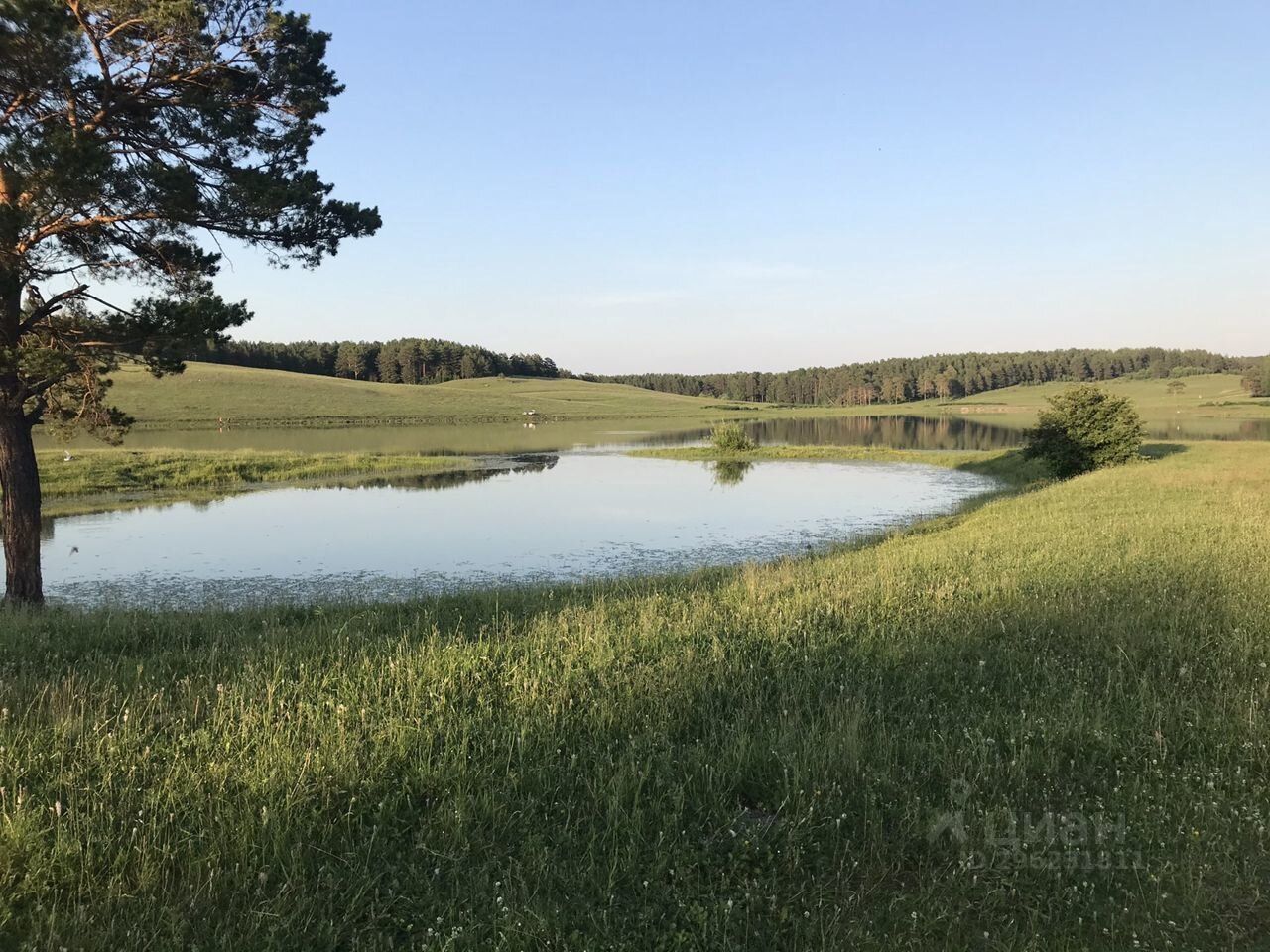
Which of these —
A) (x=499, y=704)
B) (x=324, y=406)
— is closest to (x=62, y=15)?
(x=499, y=704)

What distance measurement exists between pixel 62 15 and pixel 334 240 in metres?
5.34

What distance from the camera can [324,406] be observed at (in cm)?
9925

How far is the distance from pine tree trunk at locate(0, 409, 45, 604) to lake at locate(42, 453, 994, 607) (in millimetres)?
2830

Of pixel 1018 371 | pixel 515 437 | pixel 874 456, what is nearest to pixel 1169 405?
pixel 1018 371

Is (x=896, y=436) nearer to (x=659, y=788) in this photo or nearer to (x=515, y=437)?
(x=515, y=437)

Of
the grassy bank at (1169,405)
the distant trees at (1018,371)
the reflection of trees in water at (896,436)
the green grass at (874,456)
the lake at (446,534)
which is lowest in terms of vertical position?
the lake at (446,534)

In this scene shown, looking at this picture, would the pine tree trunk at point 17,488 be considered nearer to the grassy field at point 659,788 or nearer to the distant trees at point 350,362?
the grassy field at point 659,788

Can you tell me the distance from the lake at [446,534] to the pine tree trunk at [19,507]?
9.28 ft

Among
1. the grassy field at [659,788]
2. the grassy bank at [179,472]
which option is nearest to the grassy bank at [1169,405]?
the grassy bank at [179,472]

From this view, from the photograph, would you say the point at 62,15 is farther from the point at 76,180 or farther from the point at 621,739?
the point at 621,739

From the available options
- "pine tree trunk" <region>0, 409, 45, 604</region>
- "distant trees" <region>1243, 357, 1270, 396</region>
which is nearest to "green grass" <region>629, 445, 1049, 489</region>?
"pine tree trunk" <region>0, 409, 45, 604</region>

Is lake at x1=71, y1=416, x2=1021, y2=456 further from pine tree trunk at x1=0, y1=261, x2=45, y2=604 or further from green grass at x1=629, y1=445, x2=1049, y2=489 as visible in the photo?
pine tree trunk at x1=0, y1=261, x2=45, y2=604

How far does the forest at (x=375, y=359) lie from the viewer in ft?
474

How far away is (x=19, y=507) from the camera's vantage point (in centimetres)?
1253
